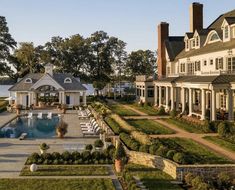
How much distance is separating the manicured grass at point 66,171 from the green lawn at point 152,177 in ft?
4.87

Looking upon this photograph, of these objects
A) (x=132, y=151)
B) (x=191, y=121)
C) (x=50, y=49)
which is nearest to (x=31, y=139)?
(x=132, y=151)

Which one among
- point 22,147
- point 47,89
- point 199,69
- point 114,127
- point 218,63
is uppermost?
point 218,63

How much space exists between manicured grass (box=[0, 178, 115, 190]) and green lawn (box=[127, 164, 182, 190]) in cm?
159

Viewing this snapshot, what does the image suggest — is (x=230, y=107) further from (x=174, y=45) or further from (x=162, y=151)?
(x=174, y=45)

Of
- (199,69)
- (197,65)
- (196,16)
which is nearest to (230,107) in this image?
(199,69)

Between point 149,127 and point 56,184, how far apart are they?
19.2 meters

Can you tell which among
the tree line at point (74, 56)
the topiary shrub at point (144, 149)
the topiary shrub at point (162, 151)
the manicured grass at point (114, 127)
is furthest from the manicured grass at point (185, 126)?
the tree line at point (74, 56)

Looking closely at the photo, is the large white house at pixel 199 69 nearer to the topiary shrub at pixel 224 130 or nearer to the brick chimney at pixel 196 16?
the brick chimney at pixel 196 16

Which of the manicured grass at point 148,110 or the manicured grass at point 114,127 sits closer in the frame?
the manicured grass at point 114,127

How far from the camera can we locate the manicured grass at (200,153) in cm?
2084

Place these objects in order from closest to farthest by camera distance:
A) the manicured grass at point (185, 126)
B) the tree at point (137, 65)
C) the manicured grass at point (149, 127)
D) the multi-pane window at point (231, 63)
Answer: the manicured grass at point (149, 127) → the manicured grass at point (185, 126) → the multi-pane window at point (231, 63) → the tree at point (137, 65)

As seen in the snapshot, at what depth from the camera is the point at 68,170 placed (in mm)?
19719

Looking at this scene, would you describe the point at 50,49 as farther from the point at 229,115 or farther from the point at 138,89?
the point at 229,115

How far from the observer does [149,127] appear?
1400 inches
